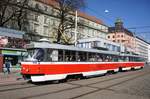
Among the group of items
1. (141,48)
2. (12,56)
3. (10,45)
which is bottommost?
(12,56)

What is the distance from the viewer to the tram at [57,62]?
48.9 feet

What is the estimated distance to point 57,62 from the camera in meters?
16.2

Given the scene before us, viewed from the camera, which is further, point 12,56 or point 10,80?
point 12,56

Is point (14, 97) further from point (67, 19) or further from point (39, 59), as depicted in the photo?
point (67, 19)

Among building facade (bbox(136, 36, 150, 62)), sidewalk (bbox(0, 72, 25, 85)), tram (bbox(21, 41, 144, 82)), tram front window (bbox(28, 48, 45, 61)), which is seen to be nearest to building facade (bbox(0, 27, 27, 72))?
sidewalk (bbox(0, 72, 25, 85))

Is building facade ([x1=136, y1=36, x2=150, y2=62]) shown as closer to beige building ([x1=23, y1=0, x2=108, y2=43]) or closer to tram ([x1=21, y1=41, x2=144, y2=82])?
beige building ([x1=23, y1=0, x2=108, y2=43])

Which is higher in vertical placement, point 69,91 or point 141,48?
point 141,48

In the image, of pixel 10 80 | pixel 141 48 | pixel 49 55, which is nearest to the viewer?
pixel 49 55

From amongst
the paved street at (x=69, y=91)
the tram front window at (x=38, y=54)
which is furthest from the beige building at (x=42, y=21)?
the paved street at (x=69, y=91)

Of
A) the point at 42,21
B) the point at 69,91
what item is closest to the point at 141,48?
the point at 42,21

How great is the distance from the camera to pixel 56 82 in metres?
16.8

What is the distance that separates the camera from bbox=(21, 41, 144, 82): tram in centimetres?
1492

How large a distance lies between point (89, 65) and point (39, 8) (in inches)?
1525

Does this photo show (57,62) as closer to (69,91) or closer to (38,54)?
(38,54)
